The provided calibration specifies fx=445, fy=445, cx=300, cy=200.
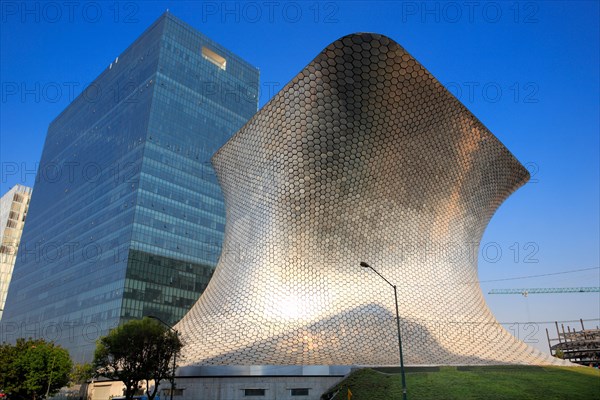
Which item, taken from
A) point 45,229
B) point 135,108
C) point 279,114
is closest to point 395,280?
point 279,114

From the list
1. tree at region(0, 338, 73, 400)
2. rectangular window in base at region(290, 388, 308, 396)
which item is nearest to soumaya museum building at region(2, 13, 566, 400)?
rectangular window in base at region(290, 388, 308, 396)

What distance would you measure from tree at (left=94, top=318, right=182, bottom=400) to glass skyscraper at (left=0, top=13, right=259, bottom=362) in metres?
33.6

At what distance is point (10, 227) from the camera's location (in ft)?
356

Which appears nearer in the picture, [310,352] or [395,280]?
[310,352]

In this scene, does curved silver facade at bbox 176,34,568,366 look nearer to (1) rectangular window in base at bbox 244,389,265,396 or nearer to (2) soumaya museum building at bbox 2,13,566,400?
(2) soumaya museum building at bbox 2,13,566,400

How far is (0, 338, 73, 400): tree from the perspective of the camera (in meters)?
29.8

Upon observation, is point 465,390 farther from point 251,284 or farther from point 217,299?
point 217,299

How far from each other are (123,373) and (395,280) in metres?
16.9

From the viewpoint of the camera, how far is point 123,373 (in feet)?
76.6

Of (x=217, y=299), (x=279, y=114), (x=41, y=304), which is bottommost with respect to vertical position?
(x=217, y=299)

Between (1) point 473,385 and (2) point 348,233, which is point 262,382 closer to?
(1) point 473,385

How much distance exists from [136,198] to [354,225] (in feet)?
135

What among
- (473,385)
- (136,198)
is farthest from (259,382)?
(136,198)

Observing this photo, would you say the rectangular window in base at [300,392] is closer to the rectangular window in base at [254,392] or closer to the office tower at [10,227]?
the rectangular window in base at [254,392]
